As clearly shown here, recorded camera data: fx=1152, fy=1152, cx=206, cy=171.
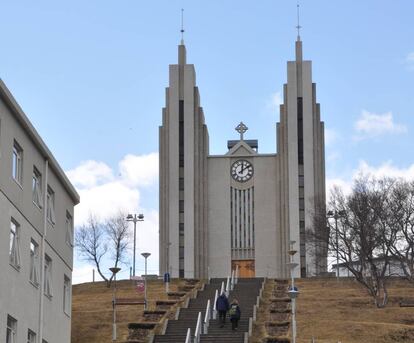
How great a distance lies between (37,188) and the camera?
41625mm

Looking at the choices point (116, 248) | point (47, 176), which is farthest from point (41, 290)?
point (116, 248)

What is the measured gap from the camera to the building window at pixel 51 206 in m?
43.5

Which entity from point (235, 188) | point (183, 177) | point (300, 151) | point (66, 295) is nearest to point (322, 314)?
point (66, 295)

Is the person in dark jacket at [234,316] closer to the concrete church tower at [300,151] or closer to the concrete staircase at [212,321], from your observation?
the concrete staircase at [212,321]

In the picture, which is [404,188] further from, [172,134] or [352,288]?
[172,134]

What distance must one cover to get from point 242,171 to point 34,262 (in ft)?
186

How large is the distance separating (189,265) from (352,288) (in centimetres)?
2260

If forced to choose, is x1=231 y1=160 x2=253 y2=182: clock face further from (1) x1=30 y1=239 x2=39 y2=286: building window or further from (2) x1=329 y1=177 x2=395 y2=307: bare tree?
(1) x1=30 y1=239 x2=39 y2=286: building window

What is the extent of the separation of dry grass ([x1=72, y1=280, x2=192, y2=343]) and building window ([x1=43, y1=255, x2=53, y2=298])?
671 cm

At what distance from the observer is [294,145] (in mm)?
94000

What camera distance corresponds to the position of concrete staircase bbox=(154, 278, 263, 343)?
4531 centimetres

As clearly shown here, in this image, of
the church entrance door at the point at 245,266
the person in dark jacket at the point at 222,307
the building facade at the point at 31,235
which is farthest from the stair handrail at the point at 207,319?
the church entrance door at the point at 245,266

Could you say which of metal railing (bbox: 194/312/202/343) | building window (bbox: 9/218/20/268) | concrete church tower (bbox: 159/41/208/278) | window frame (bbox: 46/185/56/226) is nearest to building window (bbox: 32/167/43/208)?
window frame (bbox: 46/185/56/226)

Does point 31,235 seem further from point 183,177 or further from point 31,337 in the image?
point 183,177
